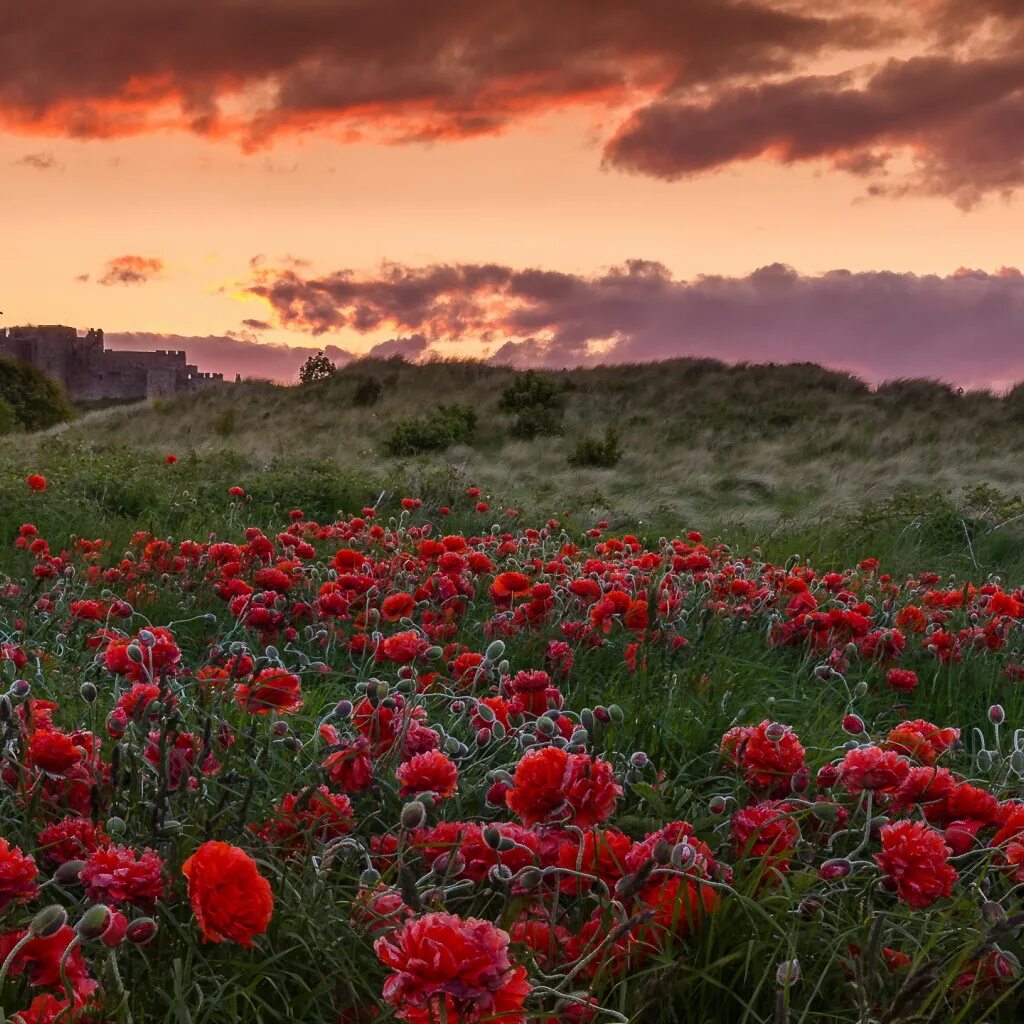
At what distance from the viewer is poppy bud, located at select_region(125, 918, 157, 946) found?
1468 mm

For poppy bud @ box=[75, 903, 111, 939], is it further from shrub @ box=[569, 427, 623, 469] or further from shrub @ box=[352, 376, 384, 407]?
shrub @ box=[352, 376, 384, 407]

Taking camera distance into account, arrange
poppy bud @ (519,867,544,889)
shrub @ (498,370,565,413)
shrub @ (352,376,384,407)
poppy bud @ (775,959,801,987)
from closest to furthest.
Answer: poppy bud @ (775,959,801,987), poppy bud @ (519,867,544,889), shrub @ (498,370,565,413), shrub @ (352,376,384,407)

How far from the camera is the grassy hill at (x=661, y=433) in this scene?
49.8 ft

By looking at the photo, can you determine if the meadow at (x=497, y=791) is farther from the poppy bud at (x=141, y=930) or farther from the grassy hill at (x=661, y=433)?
the grassy hill at (x=661, y=433)

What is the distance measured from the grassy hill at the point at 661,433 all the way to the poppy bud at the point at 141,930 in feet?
36.3

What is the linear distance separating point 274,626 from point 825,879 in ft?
7.26

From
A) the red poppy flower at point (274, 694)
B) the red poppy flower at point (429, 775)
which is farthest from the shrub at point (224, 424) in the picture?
the red poppy flower at point (429, 775)

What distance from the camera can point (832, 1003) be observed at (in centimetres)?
176

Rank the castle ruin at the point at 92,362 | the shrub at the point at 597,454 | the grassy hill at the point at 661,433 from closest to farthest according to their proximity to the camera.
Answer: the grassy hill at the point at 661,433 < the shrub at the point at 597,454 < the castle ruin at the point at 92,362

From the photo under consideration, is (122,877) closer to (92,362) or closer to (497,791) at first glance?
(497,791)

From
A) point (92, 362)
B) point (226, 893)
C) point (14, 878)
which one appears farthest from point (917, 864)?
point (92, 362)

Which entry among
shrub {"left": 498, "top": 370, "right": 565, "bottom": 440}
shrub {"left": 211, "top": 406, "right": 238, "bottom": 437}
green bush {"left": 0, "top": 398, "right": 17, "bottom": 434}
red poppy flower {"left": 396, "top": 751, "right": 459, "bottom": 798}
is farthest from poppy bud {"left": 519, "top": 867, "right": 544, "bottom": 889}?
green bush {"left": 0, "top": 398, "right": 17, "bottom": 434}

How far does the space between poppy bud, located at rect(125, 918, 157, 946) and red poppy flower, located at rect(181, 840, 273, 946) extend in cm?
19

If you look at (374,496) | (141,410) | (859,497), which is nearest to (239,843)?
→ (374,496)
